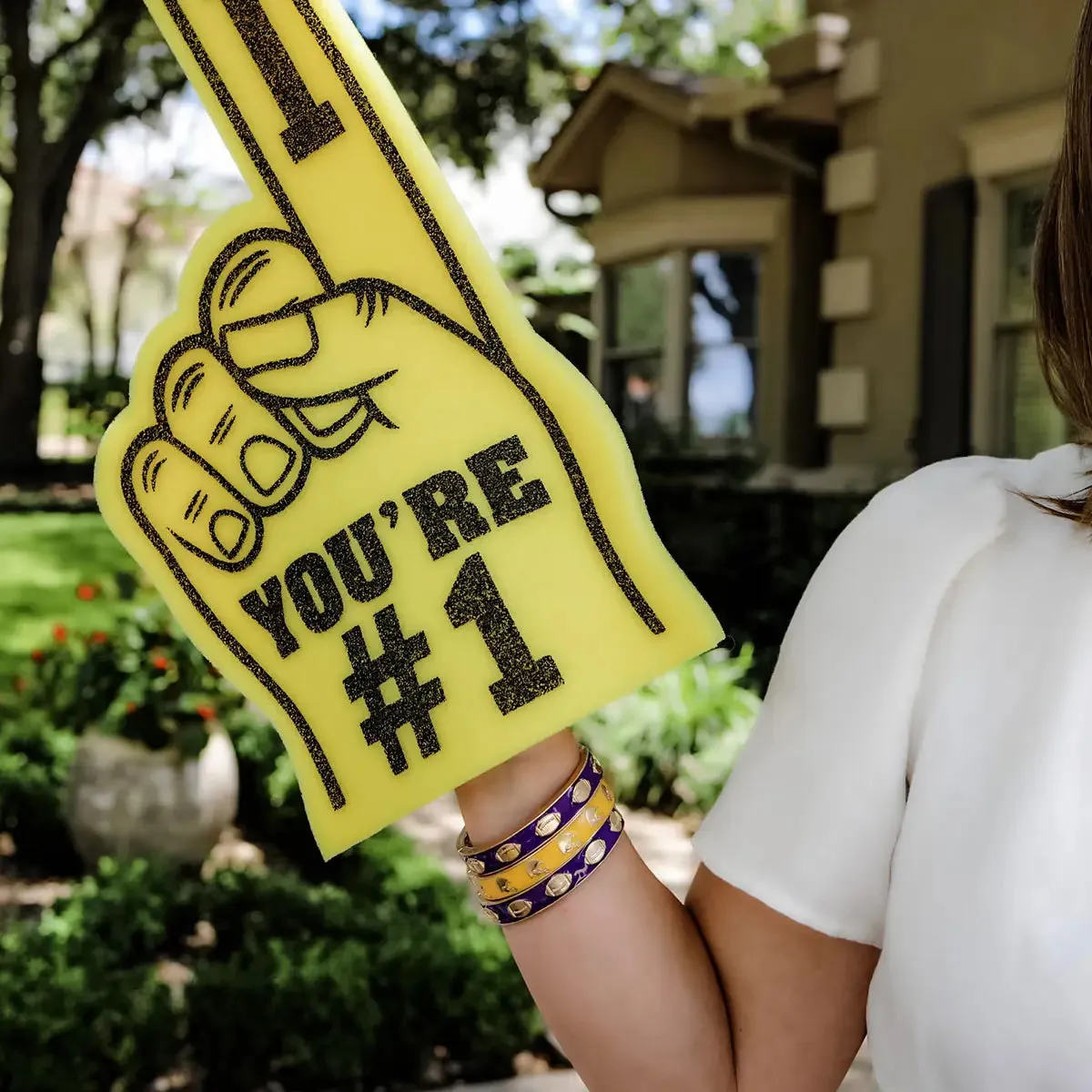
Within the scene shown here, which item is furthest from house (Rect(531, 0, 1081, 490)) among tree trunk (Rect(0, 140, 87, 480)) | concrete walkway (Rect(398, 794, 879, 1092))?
tree trunk (Rect(0, 140, 87, 480))

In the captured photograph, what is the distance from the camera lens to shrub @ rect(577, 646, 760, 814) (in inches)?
178

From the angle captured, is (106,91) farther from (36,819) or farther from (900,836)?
(900,836)

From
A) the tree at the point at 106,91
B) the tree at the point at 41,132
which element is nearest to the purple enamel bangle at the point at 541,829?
the tree at the point at 106,91

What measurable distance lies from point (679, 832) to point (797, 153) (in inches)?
182

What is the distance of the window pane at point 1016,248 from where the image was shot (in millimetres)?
5508

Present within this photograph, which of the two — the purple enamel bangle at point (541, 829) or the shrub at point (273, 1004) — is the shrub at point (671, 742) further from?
the purple enamel bangle at point (541, 829)

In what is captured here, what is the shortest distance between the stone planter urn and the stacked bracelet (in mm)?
3132

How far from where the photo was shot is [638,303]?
9148mm

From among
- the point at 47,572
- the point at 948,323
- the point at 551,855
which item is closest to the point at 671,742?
the point at 948,323

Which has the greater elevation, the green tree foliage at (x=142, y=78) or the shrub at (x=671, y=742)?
the green tree foliage at (x=142, y=78)

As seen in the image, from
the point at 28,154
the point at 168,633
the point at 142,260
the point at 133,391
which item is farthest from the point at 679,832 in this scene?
the point at 142,260

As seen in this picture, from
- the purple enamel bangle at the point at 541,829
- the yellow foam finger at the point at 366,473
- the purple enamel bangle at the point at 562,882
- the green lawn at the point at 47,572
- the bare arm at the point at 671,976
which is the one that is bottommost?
the green lawn at the point at 47,572

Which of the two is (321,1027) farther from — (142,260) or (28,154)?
(142,260)

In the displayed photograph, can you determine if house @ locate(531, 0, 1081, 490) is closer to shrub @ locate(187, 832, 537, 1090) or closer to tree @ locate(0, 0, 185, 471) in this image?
shrub @ locate(187, 832, 537, 1090)
